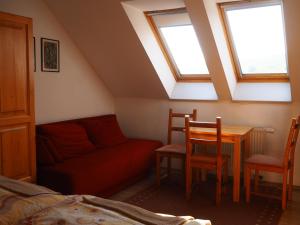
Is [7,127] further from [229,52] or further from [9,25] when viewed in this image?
[229,52]

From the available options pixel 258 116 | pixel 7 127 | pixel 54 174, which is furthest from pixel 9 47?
pixel 258 116

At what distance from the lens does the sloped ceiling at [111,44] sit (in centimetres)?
367

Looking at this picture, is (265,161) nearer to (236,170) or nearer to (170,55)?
(236,170)

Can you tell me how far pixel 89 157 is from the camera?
11.7 ft

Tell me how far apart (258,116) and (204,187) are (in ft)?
3.62

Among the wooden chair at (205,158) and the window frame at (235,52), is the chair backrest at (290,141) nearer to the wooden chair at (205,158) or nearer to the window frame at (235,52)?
the wooden chair at (205,158)

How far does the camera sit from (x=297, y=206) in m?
3.34

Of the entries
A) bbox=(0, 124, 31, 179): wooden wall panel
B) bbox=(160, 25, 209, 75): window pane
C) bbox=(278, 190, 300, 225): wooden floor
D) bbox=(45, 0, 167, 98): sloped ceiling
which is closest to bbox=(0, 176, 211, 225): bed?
bbox=(0, 124, 31, 179): wooden wall panel

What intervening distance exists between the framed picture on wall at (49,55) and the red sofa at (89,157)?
0.66 m

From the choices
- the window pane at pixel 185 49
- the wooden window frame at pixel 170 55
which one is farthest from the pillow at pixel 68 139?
the window pane at pixel 185 49

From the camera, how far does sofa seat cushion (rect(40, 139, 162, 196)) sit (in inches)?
118

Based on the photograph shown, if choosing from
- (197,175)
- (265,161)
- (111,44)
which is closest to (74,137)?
(111,44)

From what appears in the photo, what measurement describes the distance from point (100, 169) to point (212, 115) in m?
1.78

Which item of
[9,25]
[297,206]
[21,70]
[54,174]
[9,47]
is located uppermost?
[9,25]
